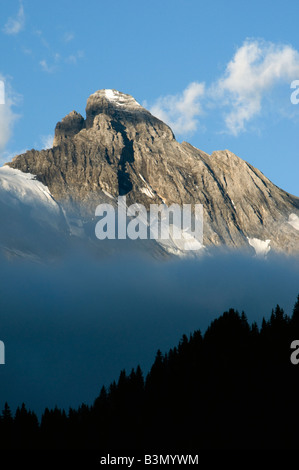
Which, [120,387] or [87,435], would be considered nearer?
[87,435]

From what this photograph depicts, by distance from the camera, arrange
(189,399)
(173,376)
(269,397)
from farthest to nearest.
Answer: (173,376)
(189,399)
(269,397)

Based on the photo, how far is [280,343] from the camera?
4887 inches

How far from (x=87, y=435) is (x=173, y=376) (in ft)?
50.9

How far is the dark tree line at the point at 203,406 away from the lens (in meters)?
110

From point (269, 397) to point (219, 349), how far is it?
56.8 ft

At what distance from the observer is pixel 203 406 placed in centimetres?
11806

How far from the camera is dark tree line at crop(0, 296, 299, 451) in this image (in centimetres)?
11012
